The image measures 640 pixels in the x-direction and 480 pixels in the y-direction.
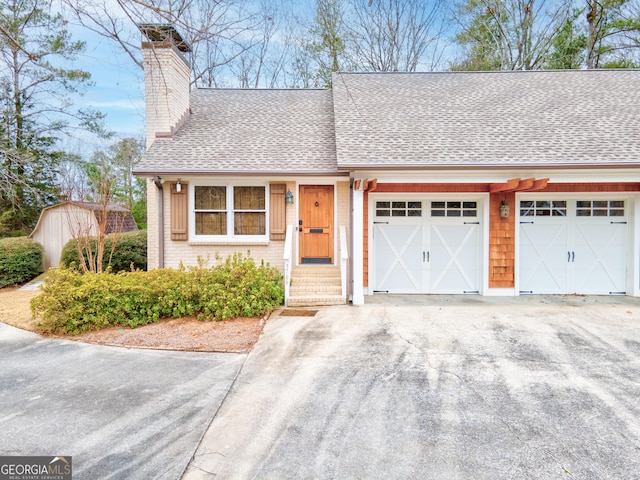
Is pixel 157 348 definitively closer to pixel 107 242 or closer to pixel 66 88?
pixel 107 242

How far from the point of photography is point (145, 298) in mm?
6766

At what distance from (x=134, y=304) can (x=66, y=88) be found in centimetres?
1461

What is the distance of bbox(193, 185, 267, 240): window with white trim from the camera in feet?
29.4

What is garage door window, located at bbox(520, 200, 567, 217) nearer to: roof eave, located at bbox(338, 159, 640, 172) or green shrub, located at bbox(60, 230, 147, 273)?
→ roof eave, located at bbox(338, 159, 640, 172)

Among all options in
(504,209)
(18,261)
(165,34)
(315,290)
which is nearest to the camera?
(165,34)

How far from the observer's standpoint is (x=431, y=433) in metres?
3.49

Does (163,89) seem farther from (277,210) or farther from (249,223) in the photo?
(277,210)

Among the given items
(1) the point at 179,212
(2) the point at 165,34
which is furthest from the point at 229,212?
(2) the point at 165,34

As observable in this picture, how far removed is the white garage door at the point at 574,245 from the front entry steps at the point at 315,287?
435 cm

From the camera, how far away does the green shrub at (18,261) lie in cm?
1113

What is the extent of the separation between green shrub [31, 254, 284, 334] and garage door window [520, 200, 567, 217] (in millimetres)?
6053

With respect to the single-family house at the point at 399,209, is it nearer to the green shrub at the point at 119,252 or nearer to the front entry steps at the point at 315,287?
the front entry steps at the point at 315,287

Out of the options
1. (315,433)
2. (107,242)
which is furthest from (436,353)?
(107,242)

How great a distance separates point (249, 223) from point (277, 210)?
29.3 inches
